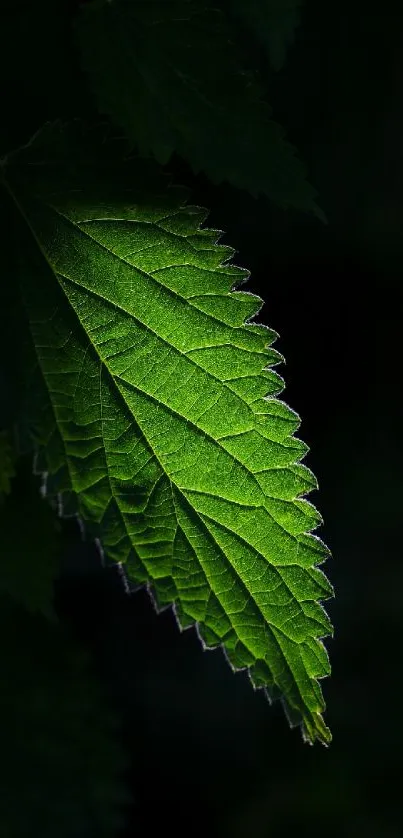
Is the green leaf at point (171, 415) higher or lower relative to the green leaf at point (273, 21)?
lower

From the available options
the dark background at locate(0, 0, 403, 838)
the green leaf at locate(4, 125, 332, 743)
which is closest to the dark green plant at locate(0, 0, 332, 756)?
the green leaf at locate(4, 125, 332, 743)

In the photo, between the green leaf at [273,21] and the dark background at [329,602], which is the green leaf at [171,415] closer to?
the green leaf at [273,21]

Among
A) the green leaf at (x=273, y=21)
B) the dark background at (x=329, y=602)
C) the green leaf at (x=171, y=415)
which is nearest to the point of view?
the green leaf at (x=171, y=415)

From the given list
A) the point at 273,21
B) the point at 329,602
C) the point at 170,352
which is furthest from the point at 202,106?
the point at 329,602

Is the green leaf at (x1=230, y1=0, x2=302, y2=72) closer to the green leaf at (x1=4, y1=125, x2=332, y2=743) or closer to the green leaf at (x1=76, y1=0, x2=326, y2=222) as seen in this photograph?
the green leaf at (x1=76, y1=0, x2=326, y2=222)

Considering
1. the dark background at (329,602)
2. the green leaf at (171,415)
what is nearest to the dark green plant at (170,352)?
the green leaf at (171,415)

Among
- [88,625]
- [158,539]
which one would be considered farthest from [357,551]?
[158,539]

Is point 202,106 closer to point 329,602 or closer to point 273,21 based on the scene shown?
point 273,21
